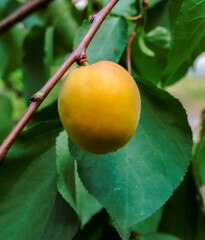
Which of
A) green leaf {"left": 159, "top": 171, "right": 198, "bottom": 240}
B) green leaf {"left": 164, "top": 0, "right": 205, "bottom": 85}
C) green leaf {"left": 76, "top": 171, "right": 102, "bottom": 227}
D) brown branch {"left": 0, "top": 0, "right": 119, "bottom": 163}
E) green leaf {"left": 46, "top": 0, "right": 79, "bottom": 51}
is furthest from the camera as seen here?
green leaf {"left": 46, "top": 0, "right": 79, "bottom": 51}

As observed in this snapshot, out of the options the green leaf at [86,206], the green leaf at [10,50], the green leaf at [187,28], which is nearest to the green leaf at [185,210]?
the green leaf at [86,206]

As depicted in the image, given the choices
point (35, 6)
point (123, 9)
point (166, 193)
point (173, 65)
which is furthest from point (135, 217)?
point (35, 6)

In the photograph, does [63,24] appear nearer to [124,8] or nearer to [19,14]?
[19,14]

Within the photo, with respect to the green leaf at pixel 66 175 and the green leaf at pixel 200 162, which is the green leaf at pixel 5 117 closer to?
the green leaf at pixel 66 175

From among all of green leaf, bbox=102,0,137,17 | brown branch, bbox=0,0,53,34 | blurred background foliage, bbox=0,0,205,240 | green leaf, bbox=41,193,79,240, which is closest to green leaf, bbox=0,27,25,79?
blurred background foliage, bbox=0,0,205,240

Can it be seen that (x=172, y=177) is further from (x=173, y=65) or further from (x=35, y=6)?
(x=35, y=6)

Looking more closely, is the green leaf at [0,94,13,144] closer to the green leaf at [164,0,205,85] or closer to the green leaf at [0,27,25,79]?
the green leaf at [0,27,25,79]
